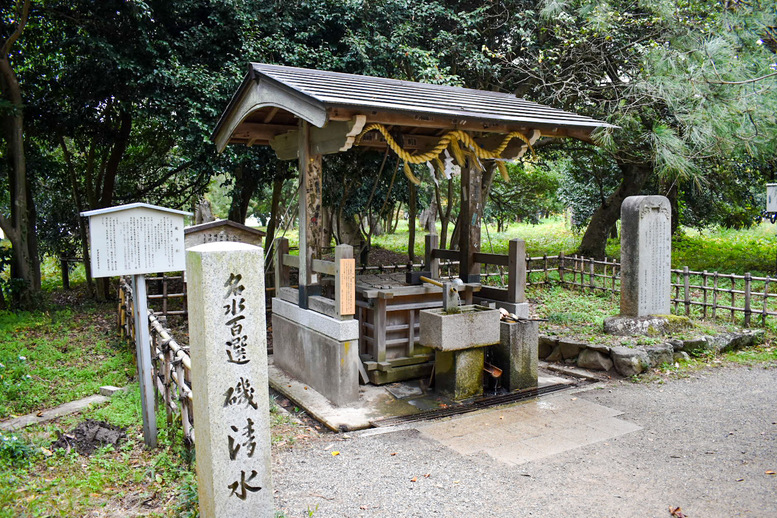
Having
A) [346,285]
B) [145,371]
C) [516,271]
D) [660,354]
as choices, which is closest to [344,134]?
[346,285]

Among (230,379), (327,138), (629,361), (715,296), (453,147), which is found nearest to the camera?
(230,379)

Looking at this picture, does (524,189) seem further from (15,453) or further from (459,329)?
(15,453)

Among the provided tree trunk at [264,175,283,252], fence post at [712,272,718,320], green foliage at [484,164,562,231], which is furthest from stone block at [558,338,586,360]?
green foliage at [484,164,562,231]

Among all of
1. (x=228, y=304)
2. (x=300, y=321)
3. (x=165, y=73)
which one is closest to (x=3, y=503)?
(x=228, y=304)

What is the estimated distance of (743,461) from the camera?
5.21 meters

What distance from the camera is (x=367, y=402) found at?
7.11m

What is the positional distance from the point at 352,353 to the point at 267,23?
760 cm

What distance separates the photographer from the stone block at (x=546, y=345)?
29.7 ft

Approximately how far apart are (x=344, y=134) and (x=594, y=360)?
501cm

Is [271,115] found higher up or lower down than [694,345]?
higher up

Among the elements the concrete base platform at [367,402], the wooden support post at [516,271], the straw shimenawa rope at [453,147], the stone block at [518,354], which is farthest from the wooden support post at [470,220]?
the concrete base platform at [367,402]

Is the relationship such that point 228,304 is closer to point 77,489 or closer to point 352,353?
point 77,489

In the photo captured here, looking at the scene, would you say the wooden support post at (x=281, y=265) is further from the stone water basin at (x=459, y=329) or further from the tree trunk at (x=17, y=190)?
the tree trunk at (x=17, y=190)

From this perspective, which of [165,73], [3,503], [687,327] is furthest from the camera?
[165,73]
